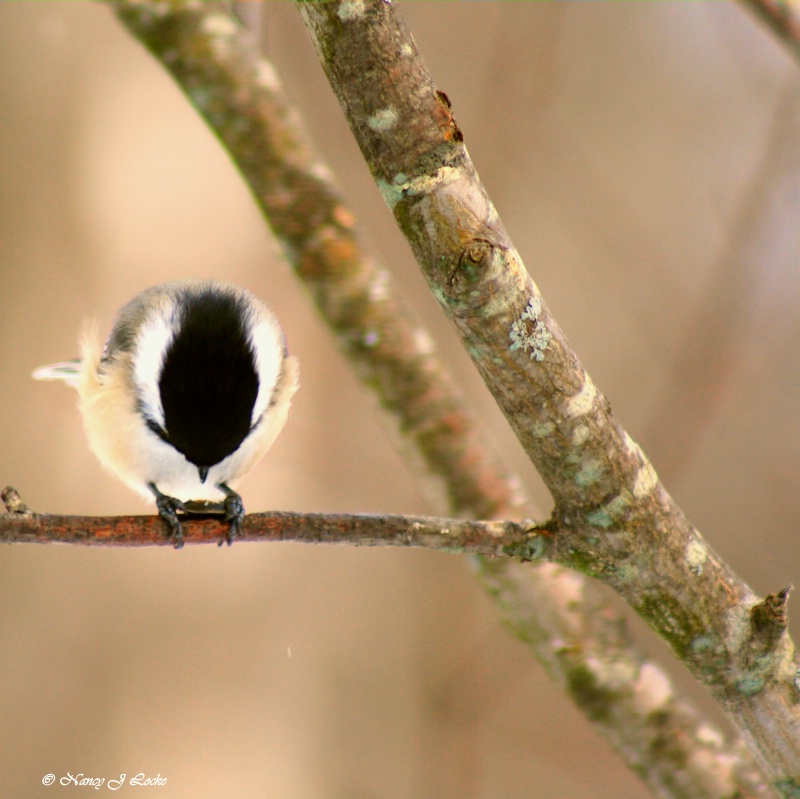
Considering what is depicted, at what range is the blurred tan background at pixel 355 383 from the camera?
1.54m

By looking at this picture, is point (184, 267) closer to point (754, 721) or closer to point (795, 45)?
point (795, 45)

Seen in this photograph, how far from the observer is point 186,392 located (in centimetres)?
74

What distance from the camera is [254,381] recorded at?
76cm

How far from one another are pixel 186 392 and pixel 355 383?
0.89m

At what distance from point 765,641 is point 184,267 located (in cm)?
137

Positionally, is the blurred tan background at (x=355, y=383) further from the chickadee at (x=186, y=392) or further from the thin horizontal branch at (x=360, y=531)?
the thin horizontal branch at (x=360, y=531)

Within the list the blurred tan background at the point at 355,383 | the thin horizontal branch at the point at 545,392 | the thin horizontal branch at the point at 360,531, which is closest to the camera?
the thin horizontal branch at the point at 545,392

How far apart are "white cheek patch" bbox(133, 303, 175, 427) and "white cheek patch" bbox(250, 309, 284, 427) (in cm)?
9

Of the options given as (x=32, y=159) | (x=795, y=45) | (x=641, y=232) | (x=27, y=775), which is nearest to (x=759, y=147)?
(x=641, y=232)

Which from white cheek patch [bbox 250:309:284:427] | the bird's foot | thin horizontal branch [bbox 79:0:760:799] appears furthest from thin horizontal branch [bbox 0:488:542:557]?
thin horizontal branch [bbox 79:0:760:799]

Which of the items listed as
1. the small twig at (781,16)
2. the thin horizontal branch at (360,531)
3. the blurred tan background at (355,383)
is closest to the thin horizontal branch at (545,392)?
the thin horizontal branch at (360,531)

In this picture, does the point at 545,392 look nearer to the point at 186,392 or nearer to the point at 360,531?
the point at 360,531

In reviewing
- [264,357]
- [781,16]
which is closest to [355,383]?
[264,357]

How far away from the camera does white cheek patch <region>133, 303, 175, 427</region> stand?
805mm
